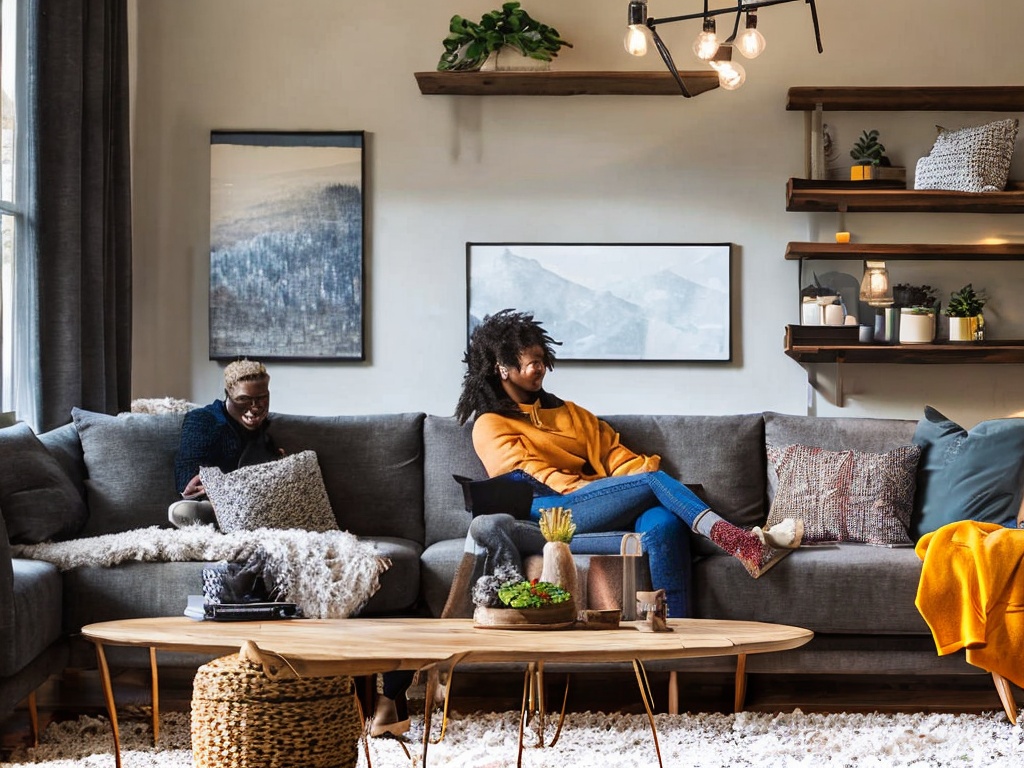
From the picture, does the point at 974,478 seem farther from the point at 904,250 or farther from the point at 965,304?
the point at 904,250

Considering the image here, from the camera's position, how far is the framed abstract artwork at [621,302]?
4.54m

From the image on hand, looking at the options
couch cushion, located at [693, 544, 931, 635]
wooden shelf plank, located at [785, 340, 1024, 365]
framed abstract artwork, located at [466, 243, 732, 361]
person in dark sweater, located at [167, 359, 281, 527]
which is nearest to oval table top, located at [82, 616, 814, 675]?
couch cushion, located at [693, 544, 931, 635]

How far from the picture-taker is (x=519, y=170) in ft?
15.0

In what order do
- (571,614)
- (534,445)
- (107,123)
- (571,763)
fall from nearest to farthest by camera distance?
1. (571,614)
2. (571,763)
3. (534,445)
4. (107,123)

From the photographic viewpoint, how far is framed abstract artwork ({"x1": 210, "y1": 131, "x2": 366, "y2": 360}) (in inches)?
179

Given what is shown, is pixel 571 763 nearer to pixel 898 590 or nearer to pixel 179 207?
pixel 898 590

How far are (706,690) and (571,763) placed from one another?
2.79 ft

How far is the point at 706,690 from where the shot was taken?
11.1 ft

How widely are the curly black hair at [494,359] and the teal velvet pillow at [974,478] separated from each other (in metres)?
1.30

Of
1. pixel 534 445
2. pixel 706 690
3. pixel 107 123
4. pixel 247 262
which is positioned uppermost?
pixel 107 123

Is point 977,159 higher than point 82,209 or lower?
higher

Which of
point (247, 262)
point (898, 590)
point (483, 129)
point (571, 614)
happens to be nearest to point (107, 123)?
point (247, 262)

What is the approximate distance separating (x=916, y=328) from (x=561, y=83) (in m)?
1.65

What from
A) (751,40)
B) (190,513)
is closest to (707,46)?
(751,40)
